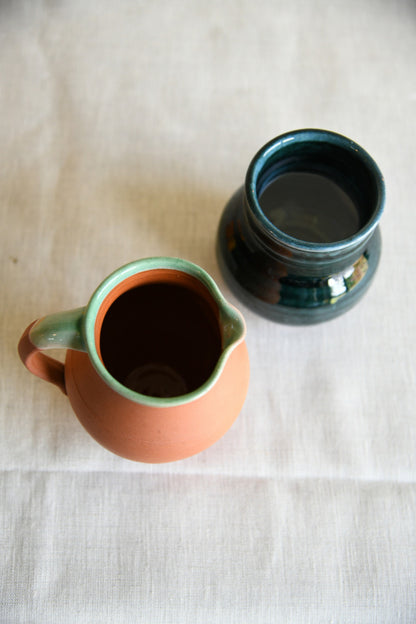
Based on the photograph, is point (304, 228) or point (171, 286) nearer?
point (171, 286)

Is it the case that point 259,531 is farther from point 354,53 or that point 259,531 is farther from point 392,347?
point 354,53

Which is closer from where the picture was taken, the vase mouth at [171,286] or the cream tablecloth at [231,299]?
the vase mouth at [171,286]

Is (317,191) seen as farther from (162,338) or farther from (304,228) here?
(162,338)

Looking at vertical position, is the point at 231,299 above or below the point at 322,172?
below

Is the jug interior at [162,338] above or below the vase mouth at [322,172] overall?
below

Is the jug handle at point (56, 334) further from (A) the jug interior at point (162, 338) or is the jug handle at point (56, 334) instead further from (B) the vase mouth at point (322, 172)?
(B) the vase mouth at point (322, 172)

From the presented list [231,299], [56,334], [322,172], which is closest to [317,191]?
[322,172]

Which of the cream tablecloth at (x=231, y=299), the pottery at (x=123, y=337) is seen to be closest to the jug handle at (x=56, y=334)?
the pottery at (x=123, y=337)
